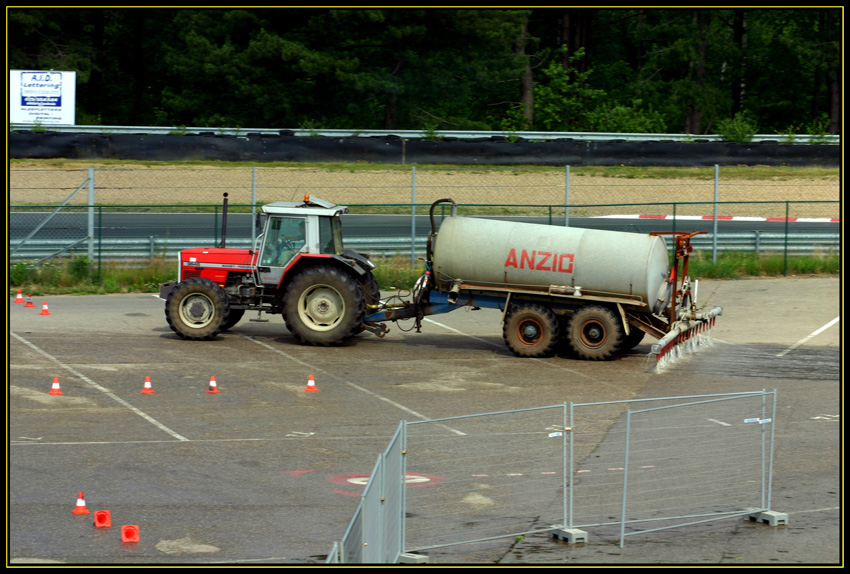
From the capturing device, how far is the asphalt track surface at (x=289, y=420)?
8.36 m

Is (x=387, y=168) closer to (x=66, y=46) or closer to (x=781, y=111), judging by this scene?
(x=66, y=46)

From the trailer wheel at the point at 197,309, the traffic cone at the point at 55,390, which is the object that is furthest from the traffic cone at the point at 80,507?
the trailer wheel at the point at 197,309

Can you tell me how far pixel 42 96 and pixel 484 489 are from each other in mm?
34347

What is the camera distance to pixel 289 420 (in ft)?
41.3

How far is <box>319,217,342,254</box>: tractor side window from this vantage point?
17.0 m

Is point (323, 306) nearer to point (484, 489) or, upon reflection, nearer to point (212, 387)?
point (212, 387)

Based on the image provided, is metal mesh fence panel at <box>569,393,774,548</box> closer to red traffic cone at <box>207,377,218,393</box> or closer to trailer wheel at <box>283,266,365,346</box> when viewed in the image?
red traffic cone at <box>207,377,218,393</box>

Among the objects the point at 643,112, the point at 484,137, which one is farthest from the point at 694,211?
the point at 643,112

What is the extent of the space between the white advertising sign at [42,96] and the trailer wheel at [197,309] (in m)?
24.4

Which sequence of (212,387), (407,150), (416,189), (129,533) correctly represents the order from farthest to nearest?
(407,150) → (416,189) → (212,387) → (129,533)

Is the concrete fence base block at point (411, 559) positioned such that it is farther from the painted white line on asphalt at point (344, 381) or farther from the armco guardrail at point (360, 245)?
the armco guardrail at point (360, 245)

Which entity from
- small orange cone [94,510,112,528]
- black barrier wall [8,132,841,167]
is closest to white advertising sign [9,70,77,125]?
black barrier wall [8,132,841,167]

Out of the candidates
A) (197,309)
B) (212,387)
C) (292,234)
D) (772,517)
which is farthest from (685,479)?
(197,309)

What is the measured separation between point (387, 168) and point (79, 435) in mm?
23412
